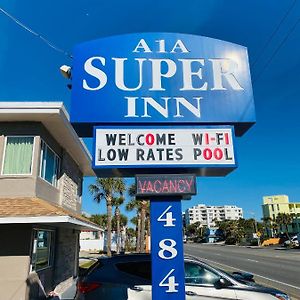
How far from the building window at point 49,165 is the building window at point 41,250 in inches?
79.4

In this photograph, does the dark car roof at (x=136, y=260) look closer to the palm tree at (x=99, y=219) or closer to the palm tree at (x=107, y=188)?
the palm tree at (x=107, y=188)

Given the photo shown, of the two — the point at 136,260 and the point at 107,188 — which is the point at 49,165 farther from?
the point at 107,188

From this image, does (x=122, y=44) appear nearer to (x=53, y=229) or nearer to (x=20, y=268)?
(x=20, y=268)

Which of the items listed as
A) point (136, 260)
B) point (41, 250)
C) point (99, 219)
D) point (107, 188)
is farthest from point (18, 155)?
point (99, 219)

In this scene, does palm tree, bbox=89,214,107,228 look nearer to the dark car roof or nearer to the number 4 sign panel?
the dark car roof

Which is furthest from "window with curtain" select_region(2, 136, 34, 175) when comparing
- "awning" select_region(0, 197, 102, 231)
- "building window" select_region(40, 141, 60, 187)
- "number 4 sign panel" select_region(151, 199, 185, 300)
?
"number 4 sign panel" select_region(151, 199, 185, 300)

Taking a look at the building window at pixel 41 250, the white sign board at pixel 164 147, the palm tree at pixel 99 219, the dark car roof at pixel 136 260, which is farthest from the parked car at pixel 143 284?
the palm tree at pixel 99 219

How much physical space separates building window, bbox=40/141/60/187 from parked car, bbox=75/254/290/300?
19.2 feet

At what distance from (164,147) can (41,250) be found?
7.80m

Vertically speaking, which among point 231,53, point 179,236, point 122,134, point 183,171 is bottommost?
point 179,236

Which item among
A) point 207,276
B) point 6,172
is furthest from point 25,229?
point 207,276

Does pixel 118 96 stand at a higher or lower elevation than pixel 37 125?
lower

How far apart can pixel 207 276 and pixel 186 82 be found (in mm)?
4087

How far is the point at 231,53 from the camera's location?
7266 millimetres
